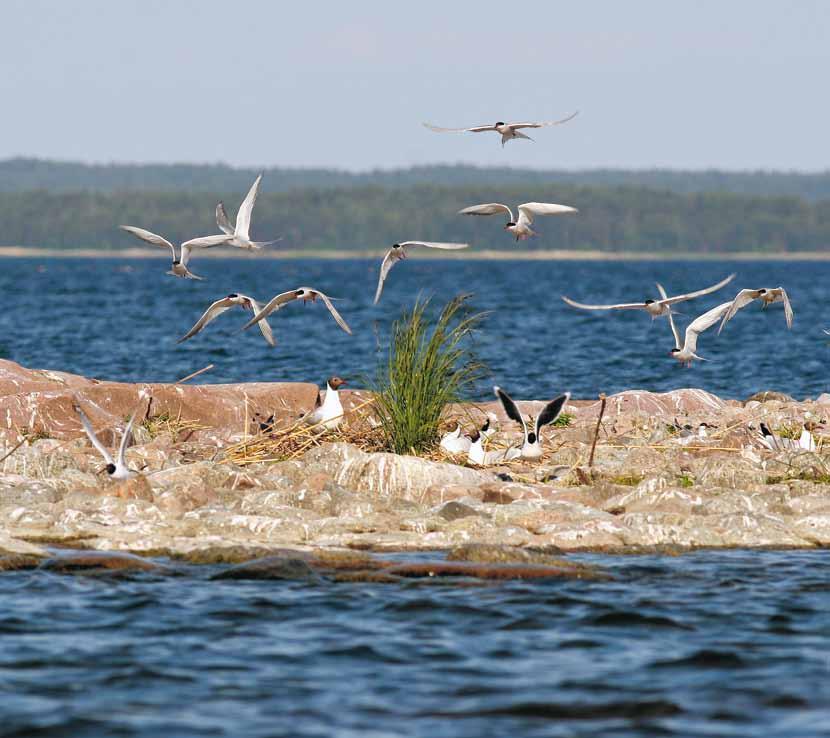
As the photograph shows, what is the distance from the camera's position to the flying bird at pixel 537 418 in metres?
14.0

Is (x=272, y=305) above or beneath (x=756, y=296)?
beneath

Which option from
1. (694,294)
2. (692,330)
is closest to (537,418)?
(694,294)

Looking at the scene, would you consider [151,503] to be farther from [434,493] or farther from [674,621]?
[674,621]

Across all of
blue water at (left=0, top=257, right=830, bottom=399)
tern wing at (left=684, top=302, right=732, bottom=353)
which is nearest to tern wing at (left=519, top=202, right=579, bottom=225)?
blue water at (left=0, top=257, right=830, bottom=399)

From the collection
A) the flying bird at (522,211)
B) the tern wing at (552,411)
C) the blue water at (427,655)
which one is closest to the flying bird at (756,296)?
the flying bird at (522,211)

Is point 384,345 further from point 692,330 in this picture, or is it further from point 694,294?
point 694,294

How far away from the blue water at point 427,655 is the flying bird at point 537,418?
2275 mm

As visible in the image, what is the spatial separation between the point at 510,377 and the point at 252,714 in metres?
24.2

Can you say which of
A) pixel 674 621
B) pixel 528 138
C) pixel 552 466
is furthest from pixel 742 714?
pixel 528 138

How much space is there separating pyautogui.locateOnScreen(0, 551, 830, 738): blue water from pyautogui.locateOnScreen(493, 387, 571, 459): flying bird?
7.47ft

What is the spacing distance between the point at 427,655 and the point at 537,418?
17.3ft

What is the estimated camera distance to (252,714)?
828 cm

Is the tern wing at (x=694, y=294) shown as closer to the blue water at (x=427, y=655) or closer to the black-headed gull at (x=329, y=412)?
the black-headed gull at (x=329, y=412)

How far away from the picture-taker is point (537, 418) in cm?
1450
